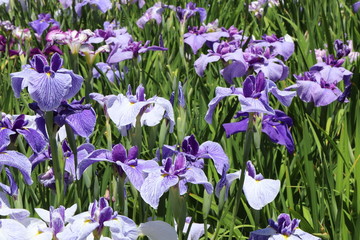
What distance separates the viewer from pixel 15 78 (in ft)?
4.63

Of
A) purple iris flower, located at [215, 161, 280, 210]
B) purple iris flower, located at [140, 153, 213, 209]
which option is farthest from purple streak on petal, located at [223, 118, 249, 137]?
purple iris flower, located at [140, 153, 213, 209]

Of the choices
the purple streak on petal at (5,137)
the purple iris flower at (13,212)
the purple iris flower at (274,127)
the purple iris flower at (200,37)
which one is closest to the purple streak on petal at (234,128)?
the purple iris flower at (274,127)

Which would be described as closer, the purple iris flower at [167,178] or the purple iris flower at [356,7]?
the purple iris flower at [167,178]

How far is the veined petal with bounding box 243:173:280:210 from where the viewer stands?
4.31 feet

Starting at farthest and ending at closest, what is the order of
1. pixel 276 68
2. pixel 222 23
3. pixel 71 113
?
1. pixel 222 23
2. pixel 276 68
3. pixel 71 113

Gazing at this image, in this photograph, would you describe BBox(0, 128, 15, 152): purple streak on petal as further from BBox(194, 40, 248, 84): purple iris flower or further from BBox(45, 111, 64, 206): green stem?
BBox(194, 40, 248, 84): purple iris flower

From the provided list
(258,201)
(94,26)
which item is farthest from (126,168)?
(94,26)

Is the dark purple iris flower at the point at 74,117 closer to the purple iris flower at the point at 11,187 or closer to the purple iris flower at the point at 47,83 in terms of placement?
the purple iris flower at the point at 47,83

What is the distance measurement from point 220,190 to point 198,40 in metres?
1.57

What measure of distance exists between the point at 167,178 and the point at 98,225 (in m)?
0.18

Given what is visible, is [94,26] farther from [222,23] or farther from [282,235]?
[282,235]

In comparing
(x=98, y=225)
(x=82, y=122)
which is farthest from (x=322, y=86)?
(x=98, y=225)

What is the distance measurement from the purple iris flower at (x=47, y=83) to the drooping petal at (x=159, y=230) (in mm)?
336

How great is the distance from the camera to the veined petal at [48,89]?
1.31 metres
